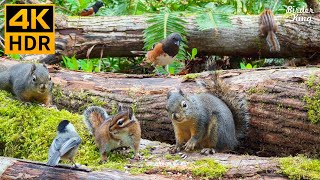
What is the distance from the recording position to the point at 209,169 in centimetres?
399

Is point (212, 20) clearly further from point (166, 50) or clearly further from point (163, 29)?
point (166, 50)

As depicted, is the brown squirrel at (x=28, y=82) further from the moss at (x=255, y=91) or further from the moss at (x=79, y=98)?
the moss at (x=255, y=91)

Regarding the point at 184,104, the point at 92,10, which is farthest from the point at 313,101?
the point at 92,10

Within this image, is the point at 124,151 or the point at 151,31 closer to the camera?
the point at 124,151

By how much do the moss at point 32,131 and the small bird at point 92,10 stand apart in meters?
3.03

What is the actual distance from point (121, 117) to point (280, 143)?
1.47m

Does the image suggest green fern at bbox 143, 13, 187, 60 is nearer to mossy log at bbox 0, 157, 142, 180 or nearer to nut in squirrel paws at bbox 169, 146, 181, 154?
nut in squirrel paws at bbox 169, 146, 181, 154

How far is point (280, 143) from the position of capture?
484 cm

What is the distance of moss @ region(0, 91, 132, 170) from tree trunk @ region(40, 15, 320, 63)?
206 centimetres

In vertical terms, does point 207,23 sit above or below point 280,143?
above

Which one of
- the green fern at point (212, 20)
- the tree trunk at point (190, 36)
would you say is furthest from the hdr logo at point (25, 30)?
the green fern at point (212, 20)

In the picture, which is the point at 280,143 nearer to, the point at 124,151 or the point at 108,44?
the point at 124,151

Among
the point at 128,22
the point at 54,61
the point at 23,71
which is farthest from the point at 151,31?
the point at 23,71

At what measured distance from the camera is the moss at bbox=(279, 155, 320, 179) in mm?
3840
